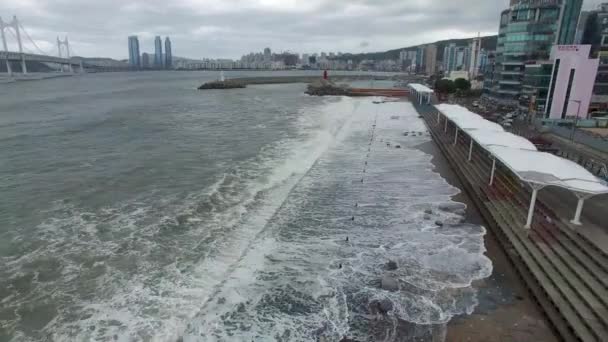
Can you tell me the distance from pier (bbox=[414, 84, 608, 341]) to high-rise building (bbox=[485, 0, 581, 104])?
111 feet

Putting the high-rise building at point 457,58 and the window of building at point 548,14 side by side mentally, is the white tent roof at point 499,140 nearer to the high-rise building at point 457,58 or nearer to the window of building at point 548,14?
the window of building at point 548,14

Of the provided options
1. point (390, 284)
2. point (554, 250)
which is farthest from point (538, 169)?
point (390, 284)

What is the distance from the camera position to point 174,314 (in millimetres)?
8820

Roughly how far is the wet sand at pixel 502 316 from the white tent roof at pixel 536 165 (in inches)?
109

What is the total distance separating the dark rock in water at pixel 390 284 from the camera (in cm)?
959

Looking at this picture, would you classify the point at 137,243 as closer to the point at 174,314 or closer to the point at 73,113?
the point at 174,314

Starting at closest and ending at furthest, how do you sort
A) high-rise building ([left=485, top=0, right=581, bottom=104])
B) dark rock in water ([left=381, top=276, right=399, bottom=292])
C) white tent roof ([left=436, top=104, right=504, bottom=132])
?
dark rock in water ([left=381, top=276, right=399, bottom=292]), white tent roof ([left=436, top=104, right=504, bottom=132]), high-rise building ([left=485, top=0, right=581, bottom=104])

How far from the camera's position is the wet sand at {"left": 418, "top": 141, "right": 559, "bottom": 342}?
783 centimetres

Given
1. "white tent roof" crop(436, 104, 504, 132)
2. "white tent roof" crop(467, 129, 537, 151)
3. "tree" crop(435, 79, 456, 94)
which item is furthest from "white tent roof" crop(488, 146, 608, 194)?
"tree" crop(435, 79, 456, 94)

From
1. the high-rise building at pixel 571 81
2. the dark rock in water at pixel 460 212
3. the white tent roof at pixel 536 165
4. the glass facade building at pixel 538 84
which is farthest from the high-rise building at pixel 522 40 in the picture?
Result: the dark rock in water at pixel 460 212

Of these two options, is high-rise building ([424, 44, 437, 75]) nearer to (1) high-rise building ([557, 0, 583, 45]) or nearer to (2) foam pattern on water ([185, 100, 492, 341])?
(1) high-rise building ([557, 0, 583, 45])

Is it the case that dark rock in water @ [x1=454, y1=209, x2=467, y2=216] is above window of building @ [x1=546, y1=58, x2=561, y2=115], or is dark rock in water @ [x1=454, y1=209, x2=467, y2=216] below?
below

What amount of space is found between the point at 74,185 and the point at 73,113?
2946cm

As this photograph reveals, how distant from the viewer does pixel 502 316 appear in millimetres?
8414
